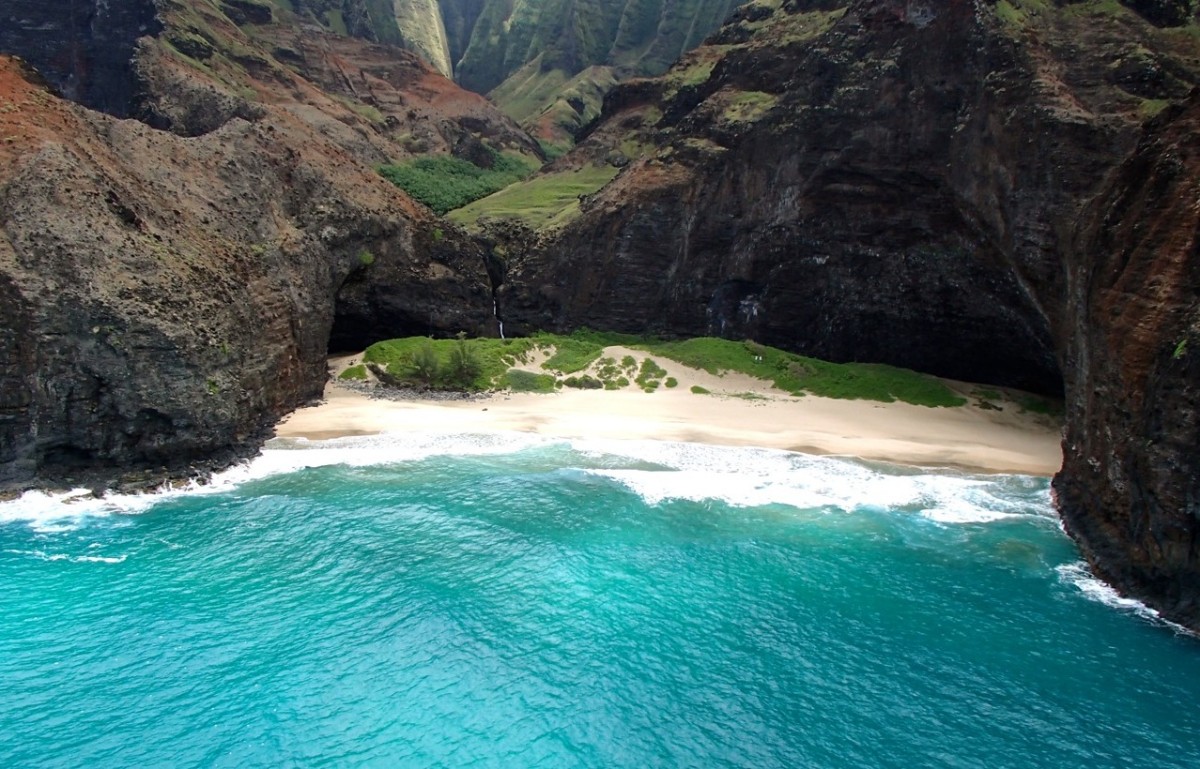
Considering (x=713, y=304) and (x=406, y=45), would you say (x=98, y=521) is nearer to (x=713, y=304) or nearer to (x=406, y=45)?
(x=713, y=304)

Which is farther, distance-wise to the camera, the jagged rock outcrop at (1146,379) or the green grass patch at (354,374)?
the green grass patch at (354,374)

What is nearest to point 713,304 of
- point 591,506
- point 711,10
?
point 591,506

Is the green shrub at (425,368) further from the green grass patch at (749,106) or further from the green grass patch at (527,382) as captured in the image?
the green grass patch at (749,106)

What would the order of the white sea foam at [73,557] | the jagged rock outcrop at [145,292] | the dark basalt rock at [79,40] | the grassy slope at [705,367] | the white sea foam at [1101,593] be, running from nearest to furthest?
the white sea foam at [1101,593]
the white sea foam at [73,557]
the jagged rock outcrop at [145,292]
the grassy slope at [705,367]
the dark basalt rock at [79,40]

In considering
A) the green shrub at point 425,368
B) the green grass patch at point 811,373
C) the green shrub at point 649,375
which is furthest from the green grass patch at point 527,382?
the green grass patch at point 811,373

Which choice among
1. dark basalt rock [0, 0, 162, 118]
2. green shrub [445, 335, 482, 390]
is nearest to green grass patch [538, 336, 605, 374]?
green shrub [445, 335, 482, 390]

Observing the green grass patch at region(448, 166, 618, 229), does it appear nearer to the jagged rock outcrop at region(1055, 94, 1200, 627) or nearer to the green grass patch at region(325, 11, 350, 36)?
the jagged rock outcrop at region(1055, 94, 1200, 627)
